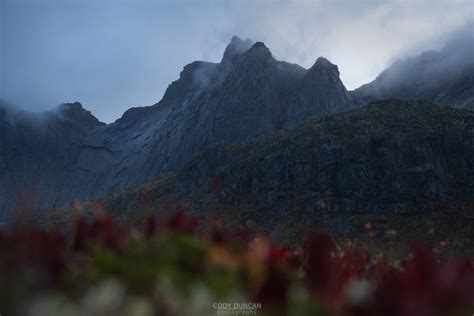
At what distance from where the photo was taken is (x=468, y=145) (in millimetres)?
34562

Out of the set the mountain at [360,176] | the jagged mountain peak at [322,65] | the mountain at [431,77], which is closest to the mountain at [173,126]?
the jagged mountain peak at [322,65]

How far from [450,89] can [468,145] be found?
112 ft

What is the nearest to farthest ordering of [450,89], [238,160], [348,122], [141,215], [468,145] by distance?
[141,215] < [468,145] < [348,122] < [238,160] < [450,89]

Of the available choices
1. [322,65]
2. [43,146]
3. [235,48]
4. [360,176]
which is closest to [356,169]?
[360,176]

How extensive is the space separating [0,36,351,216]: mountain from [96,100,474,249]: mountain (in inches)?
697

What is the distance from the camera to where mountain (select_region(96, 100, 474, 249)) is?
29641mm

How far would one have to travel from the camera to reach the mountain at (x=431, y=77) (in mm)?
64750

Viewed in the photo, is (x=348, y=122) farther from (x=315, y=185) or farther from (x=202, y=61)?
(x=202, y=61)

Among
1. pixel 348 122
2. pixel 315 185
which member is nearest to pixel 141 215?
pixel 315 185

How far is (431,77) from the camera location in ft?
270

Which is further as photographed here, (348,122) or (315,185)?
(348,122)

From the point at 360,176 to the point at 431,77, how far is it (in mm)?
58247

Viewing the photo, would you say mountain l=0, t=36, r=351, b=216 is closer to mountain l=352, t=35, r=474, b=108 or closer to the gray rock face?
mountain l=352, t=35, r=474, b=108

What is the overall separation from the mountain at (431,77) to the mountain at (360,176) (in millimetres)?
25685
